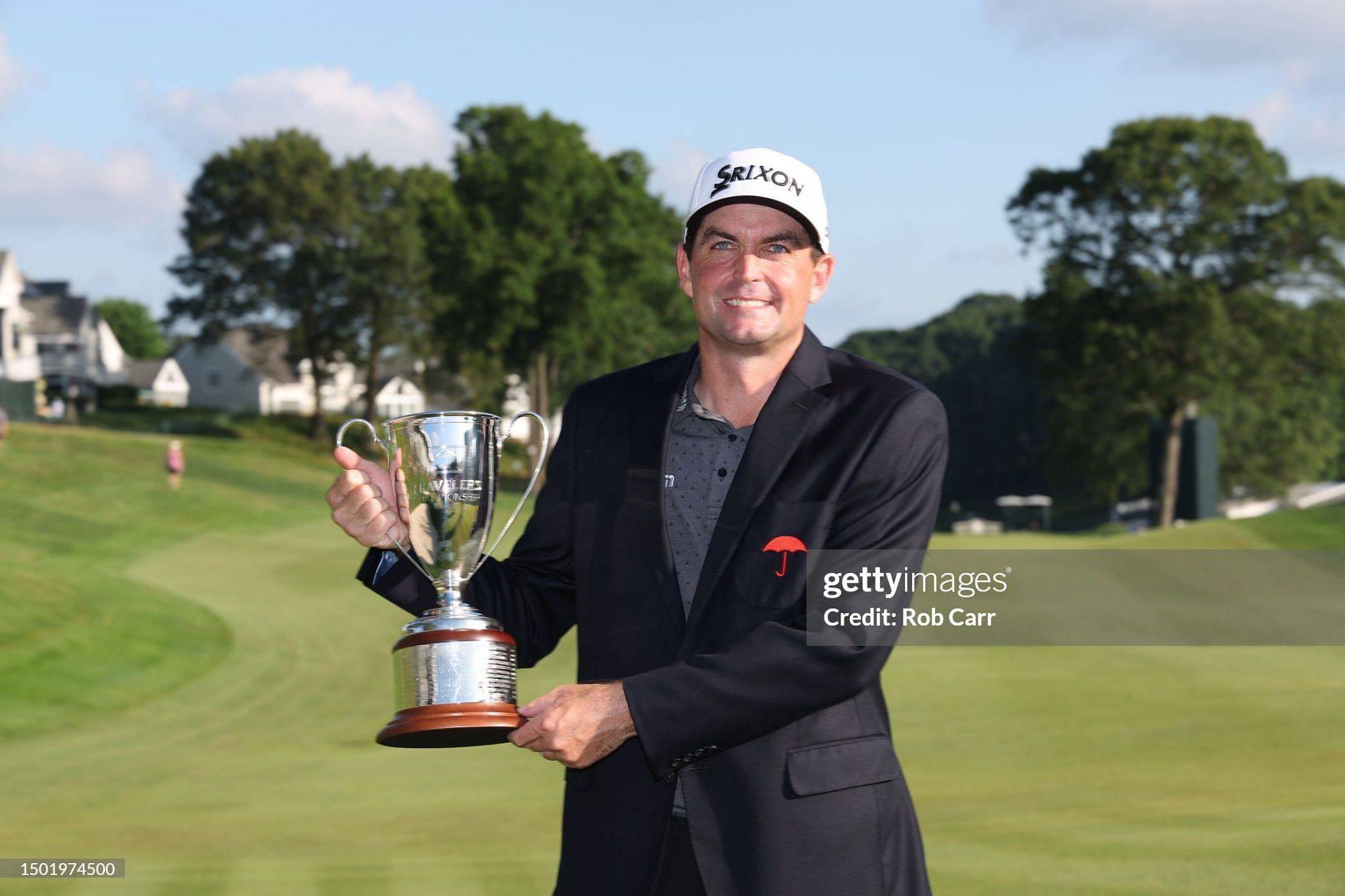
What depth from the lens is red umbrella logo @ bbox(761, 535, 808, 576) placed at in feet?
9.94

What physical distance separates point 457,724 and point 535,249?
5713cm

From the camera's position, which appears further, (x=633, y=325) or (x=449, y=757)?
(x=633, y=325)

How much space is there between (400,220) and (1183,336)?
3709 centimetres

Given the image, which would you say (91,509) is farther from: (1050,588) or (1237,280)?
(1237,280)

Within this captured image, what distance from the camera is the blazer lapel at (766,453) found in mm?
3066

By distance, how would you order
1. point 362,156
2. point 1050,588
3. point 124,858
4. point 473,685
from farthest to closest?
point 362,156, point 1050,588, point 124,858, point 473,685

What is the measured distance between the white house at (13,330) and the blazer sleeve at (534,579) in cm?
8270

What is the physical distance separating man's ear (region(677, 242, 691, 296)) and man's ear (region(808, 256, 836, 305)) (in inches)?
10.9

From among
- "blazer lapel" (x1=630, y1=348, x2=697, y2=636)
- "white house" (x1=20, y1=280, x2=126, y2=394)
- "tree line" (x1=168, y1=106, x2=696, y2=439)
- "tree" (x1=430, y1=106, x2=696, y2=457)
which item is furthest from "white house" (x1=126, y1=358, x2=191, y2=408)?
"blazer lapel" (x1=630, y1=348, x2=697, y2=636)

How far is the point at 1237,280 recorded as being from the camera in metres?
52.0

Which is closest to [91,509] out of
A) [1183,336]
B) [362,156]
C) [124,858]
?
[124,858]

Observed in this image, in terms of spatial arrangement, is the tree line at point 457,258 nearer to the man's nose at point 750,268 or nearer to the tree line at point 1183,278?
the tree line at point 1183,278

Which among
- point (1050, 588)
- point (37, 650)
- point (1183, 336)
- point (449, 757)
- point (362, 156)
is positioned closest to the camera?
point (449, 757)

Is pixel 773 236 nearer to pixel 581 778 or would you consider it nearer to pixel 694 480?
pixel 694 480
